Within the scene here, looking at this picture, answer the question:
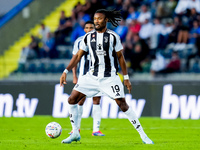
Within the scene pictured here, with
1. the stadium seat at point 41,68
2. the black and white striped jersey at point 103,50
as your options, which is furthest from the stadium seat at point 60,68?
Result: the black and white striped jersey at point 103,50

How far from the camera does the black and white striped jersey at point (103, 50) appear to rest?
306 inches

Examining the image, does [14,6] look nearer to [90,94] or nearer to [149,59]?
[149,59]

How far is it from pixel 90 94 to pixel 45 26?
421 inches


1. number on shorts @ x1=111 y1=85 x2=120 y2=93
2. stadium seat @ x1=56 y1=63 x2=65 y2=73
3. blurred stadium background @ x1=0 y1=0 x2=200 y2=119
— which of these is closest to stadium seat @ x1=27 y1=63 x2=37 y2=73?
blurred stadium background @ x1=0 y1=0 x2=200 y2=119

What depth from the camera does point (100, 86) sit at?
7793 millimetres

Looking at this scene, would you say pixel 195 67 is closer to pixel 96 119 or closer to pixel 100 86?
Result: pixel 96 119

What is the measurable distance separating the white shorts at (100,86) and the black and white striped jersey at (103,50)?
0.09 m

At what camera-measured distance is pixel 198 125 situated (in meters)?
12.1

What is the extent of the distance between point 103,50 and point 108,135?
2.67 metres

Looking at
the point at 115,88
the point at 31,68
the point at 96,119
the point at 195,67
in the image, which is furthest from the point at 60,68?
the point at 115,88

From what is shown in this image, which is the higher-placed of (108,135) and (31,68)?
(31,68)

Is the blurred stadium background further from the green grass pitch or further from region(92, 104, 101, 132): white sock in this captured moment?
region(92, 104, 101, 132): white sock

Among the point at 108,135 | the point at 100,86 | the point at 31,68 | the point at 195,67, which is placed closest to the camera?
the point at 100,86

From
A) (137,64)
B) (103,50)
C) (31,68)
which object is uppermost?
(137,64)
